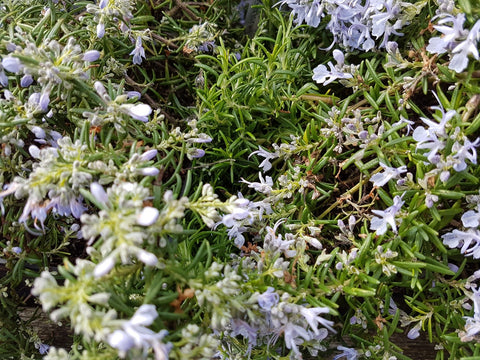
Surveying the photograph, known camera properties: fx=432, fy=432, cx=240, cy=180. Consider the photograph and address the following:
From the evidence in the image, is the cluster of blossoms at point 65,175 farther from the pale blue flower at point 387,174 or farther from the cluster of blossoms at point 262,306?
the pale blue flower at point 387,174

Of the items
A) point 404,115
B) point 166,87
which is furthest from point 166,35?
point 404,115

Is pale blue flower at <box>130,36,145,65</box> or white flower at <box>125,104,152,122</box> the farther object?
pale blue flower at <box>130,36,145,65</box>

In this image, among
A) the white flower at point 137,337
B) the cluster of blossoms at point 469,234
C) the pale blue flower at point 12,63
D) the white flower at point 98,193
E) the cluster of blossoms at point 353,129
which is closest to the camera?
the white flower at point 137,337

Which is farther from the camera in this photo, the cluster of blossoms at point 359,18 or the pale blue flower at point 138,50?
the pale blue flower at point 138,50

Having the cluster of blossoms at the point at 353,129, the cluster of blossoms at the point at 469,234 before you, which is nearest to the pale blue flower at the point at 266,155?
the cluster of blossoms at the point at 353,129

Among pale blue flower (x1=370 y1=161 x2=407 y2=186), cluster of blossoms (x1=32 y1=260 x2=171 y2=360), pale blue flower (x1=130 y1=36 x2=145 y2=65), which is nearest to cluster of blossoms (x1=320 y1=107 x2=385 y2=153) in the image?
pale blue flower (x1=370 y1=161 x2=407 y2=186)

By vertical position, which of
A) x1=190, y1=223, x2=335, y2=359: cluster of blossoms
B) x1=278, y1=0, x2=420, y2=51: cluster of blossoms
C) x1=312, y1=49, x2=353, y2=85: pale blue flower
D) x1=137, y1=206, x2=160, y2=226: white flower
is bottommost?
x1=190, y1=223, x2=335, y2=359: cluster of blossoms

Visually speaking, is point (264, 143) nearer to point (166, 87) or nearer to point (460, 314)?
point (166, 87)

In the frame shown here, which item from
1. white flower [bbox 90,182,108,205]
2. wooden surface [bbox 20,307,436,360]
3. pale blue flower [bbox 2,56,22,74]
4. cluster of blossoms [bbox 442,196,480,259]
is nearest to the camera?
white flower [bbox 90,182,108,205]

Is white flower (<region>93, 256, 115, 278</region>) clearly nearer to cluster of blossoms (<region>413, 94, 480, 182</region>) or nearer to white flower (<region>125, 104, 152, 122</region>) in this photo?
white flower (<region>125, 104, 152, 122</region>)

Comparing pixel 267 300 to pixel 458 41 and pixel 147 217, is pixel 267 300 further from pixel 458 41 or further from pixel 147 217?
pixel 458 41

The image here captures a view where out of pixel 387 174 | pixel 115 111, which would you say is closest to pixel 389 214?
pixel 387 174
